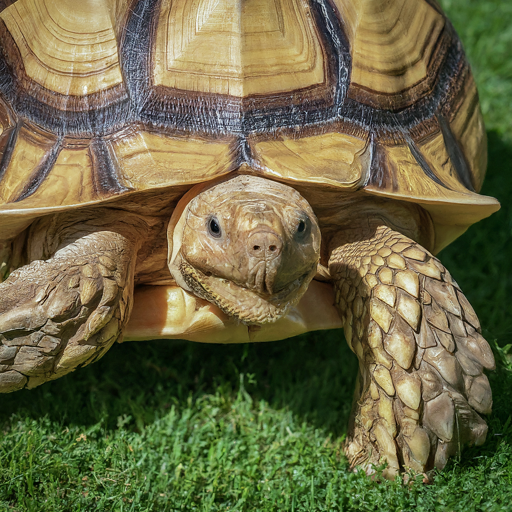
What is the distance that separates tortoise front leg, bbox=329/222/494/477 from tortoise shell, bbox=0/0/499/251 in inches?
13.4

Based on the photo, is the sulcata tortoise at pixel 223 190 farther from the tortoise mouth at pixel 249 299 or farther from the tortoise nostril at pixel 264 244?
the tortoise nostril at pixel 264 244

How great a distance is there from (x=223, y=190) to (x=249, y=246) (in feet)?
1.21

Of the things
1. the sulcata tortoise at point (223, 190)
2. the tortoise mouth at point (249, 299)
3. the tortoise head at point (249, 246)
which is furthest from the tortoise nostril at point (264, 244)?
the tortoise mouth at point (249, 299)

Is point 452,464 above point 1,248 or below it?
below

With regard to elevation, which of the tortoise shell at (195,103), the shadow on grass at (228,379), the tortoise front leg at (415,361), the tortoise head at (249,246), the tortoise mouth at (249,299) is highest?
the tortoise shell at (195,103)

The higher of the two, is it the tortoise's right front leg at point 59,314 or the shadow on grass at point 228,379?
the tortoise's right front leg at point 59,314

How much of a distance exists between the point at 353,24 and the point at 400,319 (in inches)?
51.7

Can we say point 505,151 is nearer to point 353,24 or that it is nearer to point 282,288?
point 353,24

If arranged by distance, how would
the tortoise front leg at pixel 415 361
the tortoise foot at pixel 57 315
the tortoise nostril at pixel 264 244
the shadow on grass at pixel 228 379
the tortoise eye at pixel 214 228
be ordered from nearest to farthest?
the tortoise nostril at pixel 264 244 < the tortoise eye at pixel 214 228 < the tortoise foot at pixel 57 315 < the tortoise front leg at pixel 415 361 < the shadow on grass at pixel 228 379

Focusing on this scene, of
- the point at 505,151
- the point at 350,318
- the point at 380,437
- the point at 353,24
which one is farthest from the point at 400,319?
the point at 505,151

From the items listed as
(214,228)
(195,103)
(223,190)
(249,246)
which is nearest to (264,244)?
(249,246)

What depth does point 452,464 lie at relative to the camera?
2.68 m

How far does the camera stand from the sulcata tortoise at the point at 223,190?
8.07 ft

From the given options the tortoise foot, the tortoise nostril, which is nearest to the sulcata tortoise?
the tortoise foot
